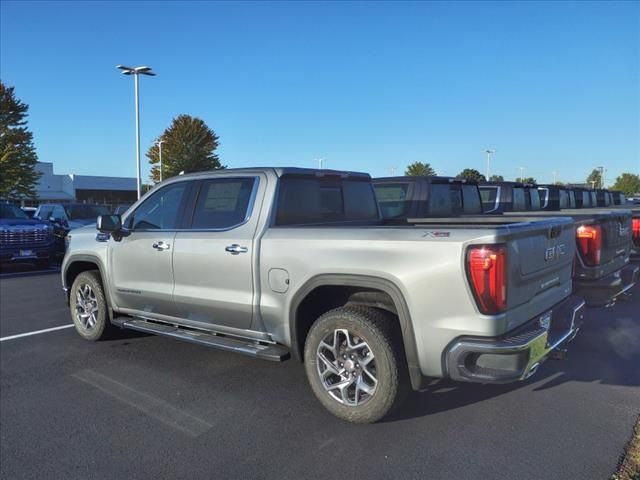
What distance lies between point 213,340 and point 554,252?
2898 millimetres

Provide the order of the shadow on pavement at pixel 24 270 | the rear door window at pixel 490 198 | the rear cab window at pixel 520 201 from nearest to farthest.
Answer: the rear door window at pixel 490 198 → the rear cab window at pixel 520 201 → the shadow on pavement at pixel 24 270

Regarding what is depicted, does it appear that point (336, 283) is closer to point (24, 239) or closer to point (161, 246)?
point (161, 246)

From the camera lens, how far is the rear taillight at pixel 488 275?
3178mm

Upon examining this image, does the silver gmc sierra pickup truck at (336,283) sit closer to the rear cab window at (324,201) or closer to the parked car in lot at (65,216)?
the rear cab window at (324,201)

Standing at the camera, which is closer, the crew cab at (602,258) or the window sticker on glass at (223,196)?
the window sticker on glass at (223,196)

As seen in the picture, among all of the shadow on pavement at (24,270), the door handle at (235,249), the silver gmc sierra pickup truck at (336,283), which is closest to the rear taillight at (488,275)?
the silver gmc sierra pickup truck at (336,283)

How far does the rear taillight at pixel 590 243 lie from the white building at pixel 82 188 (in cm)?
6377

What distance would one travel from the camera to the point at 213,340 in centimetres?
460

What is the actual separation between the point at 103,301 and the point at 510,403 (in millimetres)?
4291

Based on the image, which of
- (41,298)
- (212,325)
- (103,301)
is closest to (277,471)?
(212,325)

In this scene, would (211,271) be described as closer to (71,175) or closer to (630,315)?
(630,315)

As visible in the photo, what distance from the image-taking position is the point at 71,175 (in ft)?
225

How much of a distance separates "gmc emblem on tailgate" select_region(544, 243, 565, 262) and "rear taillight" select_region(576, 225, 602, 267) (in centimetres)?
128

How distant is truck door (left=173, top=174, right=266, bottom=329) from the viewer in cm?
438
